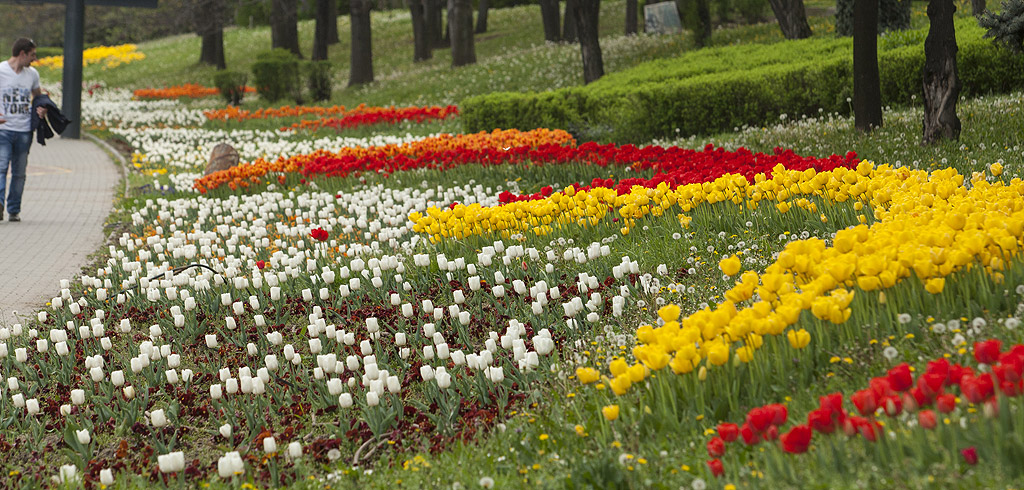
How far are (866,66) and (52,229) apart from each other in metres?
9.56

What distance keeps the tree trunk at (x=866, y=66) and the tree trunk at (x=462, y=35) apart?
60.7 feet

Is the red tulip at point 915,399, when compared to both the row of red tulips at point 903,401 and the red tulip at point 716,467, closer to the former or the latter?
the row of red tulips at point 903,401

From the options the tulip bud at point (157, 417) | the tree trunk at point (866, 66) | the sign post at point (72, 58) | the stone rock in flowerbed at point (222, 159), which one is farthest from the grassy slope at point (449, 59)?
the tulip bud at point (157, 417)

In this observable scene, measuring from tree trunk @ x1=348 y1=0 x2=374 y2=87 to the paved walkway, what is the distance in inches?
399

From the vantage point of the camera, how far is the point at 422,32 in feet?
107

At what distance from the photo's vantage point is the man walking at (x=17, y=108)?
10.5 m

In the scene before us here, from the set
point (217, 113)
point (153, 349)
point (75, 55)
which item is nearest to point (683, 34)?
point (217, 113)

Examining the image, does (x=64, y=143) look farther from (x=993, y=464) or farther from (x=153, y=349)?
(x=993, y=464)

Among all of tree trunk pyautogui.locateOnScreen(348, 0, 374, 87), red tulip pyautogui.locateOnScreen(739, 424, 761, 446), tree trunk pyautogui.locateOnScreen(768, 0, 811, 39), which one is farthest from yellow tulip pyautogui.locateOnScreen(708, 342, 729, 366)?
tree trunk pyautogui.locateOnScreen(348, 0, 374, 87)

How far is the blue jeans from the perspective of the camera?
34.8ft

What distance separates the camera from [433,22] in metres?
35.3

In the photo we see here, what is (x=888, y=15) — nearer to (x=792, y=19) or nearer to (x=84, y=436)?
(x=792, y=19)

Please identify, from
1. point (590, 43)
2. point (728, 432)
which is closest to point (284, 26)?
point (590, 43)

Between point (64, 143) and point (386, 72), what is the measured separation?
1239 cm
